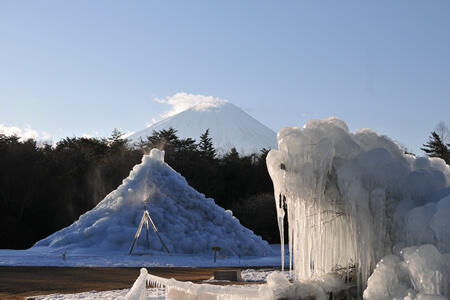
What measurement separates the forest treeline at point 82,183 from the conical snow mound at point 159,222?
9.37m

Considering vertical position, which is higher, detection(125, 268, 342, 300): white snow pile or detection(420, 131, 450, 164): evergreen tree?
detection(420, 131, 450, 164): evergreen tree

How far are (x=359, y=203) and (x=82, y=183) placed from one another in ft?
116

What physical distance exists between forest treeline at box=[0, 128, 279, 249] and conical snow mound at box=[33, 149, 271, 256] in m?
9.37

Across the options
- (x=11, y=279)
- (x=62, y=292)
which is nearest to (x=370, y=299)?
(x=62, y=292)

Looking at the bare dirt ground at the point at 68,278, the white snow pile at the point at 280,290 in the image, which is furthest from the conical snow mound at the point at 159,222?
the white snow pile at the point at 280,290

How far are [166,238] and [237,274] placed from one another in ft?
35.5

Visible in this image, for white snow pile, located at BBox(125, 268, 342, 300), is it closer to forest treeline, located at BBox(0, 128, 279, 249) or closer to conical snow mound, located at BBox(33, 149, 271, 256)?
conical snow mound, located at BBox(33, 149, 271, 256)

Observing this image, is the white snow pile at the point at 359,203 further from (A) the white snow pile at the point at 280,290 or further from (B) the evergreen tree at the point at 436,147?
(B) the evergreen tree at the point at 436,147

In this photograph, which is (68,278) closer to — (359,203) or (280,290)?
(280,290)

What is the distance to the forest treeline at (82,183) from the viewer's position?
1444 inches

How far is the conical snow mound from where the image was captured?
25031 millimetres

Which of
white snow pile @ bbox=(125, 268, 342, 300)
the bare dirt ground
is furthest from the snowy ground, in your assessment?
white snow pile @ bbox=(125, 268, 342, 300)

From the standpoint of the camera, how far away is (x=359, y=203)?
675 cm

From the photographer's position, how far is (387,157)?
22.3 feet
